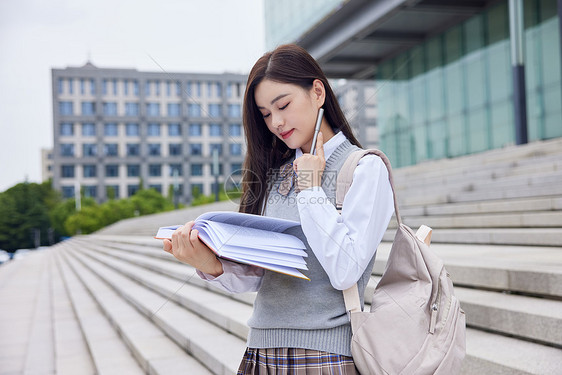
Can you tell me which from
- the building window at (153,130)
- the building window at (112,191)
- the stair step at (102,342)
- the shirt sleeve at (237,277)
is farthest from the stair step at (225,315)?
the building window at (153,130)

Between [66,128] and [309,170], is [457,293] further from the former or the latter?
[66,128]

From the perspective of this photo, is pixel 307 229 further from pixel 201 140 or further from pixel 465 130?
pixel 201 140

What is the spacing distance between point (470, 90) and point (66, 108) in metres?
61.5

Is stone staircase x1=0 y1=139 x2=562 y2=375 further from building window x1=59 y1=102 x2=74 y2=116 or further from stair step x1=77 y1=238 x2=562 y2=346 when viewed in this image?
building window x1=59 y1=102 x2=74 y2=116

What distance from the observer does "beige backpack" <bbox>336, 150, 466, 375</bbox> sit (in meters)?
1.15

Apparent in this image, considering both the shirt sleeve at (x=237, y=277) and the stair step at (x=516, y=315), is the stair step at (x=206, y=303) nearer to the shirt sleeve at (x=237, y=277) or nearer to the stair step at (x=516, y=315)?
the shirt sleeve at (x=237, y=277)

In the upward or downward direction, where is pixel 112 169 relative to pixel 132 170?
upward

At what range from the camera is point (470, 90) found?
15.7 meters

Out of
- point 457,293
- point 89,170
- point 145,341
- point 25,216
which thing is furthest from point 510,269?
point 25,216

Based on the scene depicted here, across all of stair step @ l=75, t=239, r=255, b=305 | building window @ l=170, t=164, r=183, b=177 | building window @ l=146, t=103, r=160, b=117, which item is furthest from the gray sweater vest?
building window @ l=146, t=103, r=160, b=117

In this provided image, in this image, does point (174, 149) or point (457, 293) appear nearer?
point (457, 293)

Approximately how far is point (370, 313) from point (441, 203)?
19.3 ft

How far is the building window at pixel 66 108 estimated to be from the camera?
6619cm

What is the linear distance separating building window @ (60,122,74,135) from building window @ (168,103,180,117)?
1345cm
